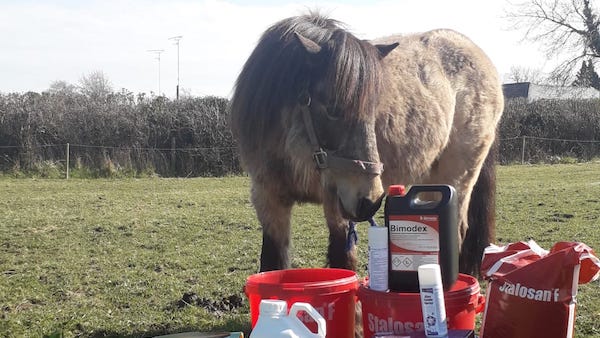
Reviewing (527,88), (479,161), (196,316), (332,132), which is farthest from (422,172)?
(527,88)

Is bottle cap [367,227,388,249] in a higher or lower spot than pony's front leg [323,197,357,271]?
higher

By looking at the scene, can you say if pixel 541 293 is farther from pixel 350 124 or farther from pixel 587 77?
pixel 587 77

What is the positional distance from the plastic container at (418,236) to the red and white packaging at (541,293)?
0.65 ft

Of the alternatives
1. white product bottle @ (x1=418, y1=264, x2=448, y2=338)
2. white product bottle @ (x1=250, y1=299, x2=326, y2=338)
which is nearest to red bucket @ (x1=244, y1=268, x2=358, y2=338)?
white product bottle @ (x1=250, y1=299, x2=326, y2=338)

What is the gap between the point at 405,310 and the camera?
6.95ft

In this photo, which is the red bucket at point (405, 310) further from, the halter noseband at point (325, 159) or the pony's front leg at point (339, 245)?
the pony's front leg at point (339, 245)

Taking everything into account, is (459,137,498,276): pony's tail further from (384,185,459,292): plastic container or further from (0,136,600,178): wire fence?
(0,136,600,178): wire fence

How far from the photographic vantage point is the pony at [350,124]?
9.85 feet

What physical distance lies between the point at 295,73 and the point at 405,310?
1.57m

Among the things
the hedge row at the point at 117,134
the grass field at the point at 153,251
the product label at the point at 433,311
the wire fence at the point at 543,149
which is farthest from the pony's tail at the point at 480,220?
the wire fence at the point at 543,149

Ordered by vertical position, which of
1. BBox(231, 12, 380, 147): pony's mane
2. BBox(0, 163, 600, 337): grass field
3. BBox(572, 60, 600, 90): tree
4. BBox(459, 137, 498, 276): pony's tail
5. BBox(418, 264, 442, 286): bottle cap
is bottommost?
BBox(0, 163, 600, 337): grass field

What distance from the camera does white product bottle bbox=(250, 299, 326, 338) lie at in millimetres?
1917

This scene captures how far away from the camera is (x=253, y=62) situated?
11.7ft

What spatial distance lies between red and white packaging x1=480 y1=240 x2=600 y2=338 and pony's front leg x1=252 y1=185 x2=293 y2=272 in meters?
1.63
